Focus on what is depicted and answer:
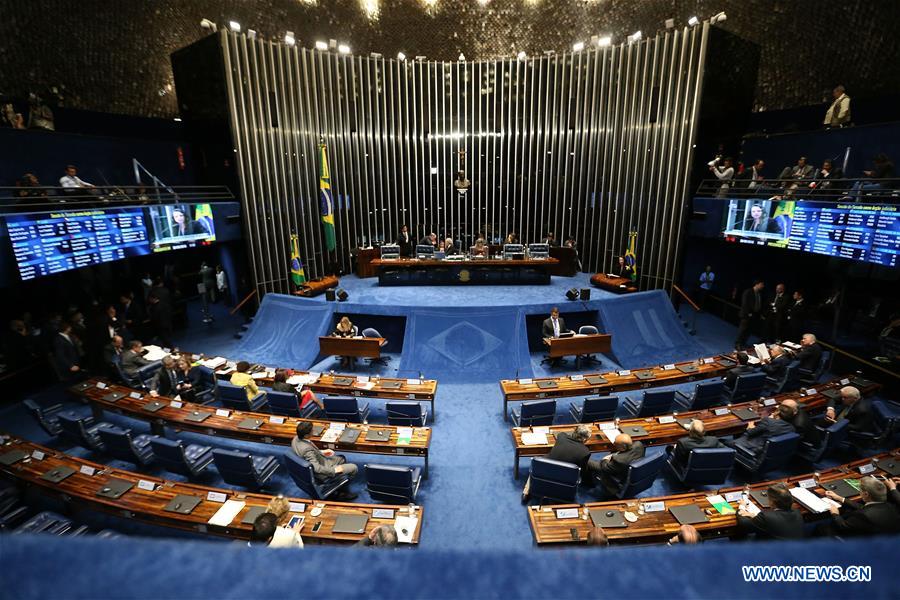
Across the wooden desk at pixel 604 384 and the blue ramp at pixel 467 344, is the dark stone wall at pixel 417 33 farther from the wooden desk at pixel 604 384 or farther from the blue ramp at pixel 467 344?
the blue ramp at pixel 467 344

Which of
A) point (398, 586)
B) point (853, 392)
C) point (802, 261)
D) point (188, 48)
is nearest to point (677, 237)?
point (802, 261)

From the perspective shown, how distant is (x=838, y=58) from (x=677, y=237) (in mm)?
5641

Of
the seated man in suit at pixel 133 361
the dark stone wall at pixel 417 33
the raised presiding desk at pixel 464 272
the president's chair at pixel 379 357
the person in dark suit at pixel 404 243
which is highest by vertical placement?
the dark stone wall at pixel 417 33

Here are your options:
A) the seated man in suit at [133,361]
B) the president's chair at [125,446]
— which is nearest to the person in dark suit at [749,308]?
the president's chair at [125,446]

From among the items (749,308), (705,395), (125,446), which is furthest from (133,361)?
(749,308)

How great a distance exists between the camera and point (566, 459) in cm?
506

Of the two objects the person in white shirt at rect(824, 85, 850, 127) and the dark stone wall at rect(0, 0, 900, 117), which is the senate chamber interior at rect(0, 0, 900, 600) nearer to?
the dark stone wall at rect(0, 0, 900, 117)

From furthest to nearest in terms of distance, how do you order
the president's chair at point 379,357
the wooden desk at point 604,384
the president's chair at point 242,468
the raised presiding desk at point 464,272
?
1. the raised presiding desk at point 464,272
2. the president's chair at point 379,357
3. the wooden desk at point 604,384
4. the president's chair at point 242,468

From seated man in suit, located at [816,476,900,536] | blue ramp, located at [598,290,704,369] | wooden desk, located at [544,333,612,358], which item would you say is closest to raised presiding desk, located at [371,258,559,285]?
blue ramp, located at [598,290,704,369]

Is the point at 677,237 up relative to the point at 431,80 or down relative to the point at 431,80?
down

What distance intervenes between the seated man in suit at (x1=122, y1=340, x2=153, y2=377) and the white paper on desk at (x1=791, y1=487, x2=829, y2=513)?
33.0 ft

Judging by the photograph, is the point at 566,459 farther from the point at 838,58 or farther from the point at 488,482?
the point at 838,58

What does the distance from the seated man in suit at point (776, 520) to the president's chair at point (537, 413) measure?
270cm

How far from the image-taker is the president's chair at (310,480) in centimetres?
491
